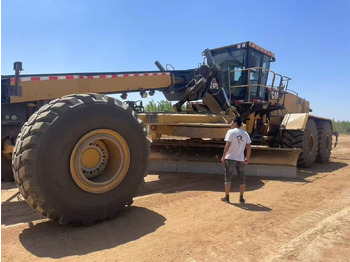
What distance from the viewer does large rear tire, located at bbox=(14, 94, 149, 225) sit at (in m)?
3.07

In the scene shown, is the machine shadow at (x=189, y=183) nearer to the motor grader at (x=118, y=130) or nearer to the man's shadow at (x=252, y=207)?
the motor grader at (x=118, y=130)

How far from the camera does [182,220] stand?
3.77 metres

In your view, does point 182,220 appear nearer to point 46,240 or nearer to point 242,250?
point 242,250

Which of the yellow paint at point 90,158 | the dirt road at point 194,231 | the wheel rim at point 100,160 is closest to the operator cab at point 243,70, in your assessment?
the dirt road at point 194,231

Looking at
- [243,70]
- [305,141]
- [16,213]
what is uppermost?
[243,70]

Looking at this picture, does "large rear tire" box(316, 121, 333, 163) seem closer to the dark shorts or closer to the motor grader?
the motor grader

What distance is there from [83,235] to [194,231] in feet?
4.01

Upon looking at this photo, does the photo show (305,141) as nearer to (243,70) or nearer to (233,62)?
(243,70)

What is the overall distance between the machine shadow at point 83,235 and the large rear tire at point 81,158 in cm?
14

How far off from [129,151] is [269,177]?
13.2 feet

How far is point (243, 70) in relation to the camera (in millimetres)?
8078

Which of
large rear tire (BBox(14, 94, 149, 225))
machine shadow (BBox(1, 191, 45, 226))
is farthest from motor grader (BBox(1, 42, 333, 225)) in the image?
machine shadow (BBox(1, 191, 45, 226))

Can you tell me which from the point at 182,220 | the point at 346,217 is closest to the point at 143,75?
the point at 182,220

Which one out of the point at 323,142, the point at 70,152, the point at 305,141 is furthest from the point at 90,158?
the point at 323,142
